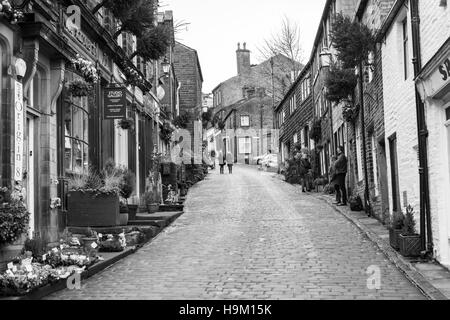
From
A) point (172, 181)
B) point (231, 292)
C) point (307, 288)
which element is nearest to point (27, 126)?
point (231, 292)

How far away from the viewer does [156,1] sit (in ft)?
51.4

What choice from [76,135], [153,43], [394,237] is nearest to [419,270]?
[394,237]

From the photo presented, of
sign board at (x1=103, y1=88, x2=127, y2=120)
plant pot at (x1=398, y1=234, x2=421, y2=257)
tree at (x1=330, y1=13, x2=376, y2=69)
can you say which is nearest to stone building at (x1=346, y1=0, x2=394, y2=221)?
tree at (x1=330, y1=13, x2=376, y2=69)

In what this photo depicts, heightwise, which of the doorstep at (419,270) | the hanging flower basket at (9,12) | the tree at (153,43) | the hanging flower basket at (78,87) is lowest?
the doorstep at (419,270)

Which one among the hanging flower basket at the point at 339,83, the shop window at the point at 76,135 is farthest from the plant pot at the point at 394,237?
the hanging flower basket at the point at 339,83

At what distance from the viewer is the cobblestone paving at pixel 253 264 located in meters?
7.41

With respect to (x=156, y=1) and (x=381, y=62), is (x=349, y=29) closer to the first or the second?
(x=381, y=62)

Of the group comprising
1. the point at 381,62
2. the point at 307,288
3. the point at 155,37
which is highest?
the point at 155,37

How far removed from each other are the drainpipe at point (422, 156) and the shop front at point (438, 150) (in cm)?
12

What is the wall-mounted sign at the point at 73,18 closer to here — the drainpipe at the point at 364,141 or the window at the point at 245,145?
the drainpipe at the point at 364,141

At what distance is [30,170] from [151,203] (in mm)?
7507

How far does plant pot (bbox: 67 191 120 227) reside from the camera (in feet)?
37.0

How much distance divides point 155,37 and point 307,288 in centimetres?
1094

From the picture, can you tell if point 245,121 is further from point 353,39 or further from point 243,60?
point 353,39
